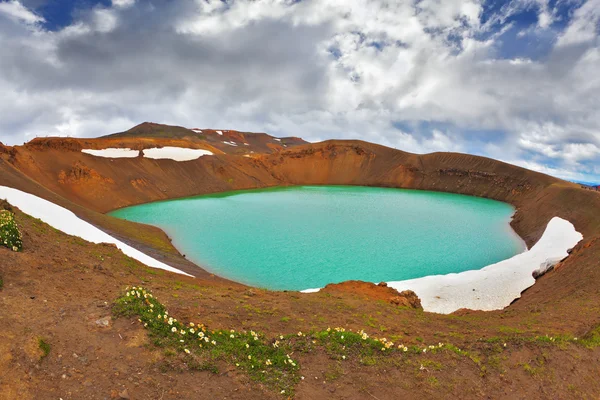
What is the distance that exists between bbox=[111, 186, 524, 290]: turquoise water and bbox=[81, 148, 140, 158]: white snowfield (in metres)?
17.2

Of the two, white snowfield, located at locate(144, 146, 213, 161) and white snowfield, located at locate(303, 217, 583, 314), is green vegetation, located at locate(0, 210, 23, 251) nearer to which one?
white snowfield, located at locate(303, 217, 583, 314)

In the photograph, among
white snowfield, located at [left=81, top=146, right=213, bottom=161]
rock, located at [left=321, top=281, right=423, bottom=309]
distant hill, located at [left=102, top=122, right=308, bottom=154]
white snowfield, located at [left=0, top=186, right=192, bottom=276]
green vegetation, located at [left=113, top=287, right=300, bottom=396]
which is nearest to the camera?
green vegetation, located at [left=113, top=287, right=300, bottom=396]

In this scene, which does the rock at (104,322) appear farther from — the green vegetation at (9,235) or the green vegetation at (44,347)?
the green vegetation at (9,235)

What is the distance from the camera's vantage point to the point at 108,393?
5.24 meters

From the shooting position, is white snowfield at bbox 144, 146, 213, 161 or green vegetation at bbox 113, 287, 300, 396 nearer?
green vegetation at bbox 113, 287, 300, 396

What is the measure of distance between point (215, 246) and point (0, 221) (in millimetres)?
16245

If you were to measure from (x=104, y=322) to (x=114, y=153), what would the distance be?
194ft

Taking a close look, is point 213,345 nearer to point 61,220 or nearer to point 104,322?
point 104,322

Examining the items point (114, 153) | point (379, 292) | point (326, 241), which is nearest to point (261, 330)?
point (379, 292)

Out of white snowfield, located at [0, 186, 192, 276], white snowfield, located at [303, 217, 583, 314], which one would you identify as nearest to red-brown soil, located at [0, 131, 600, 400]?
white snowfield, located at [303, 217, 583, 314]

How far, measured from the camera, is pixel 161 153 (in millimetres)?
64562

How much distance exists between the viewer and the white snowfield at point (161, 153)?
5611 cm

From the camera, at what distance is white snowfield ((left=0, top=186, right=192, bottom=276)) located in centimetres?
1820

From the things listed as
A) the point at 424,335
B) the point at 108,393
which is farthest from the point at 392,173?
the point at 108,393
